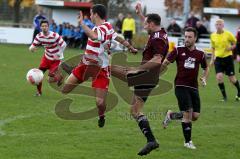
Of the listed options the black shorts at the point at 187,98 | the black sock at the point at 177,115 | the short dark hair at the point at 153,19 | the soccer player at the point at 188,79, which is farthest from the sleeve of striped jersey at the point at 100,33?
the black sock at the point at 177,115

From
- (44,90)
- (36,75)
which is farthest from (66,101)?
(44,90)

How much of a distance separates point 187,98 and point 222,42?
6521 millimetres

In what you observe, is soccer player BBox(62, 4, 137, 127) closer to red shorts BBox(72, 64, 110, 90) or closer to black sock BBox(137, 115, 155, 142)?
red shorts BBox(72, 64, 110, 90)

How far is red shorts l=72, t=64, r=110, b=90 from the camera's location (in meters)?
10.2

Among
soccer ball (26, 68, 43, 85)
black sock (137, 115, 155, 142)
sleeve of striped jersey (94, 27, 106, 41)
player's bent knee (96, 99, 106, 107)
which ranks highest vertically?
sleeve of striped jersey (94, 27, 106, 41)

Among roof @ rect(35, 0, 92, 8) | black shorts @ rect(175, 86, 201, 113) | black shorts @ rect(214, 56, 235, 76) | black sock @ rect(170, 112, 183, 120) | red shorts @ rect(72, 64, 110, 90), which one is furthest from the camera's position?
roof @ rect(35, 0, 92, 8)

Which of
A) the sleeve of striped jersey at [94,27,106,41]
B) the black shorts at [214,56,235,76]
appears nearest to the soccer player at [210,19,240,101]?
the black shorts at [214,56,235,76]

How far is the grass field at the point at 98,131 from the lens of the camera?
8.52 meters

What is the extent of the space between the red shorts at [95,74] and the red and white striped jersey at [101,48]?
0.10 m

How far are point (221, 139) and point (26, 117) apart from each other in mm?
3739

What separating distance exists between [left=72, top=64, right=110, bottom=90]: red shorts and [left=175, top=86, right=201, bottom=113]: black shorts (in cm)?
154

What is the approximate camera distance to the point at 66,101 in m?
13.7

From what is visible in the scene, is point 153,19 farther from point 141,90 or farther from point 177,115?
point 177,115

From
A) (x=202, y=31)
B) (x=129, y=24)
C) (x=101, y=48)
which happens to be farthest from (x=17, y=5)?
(x=101, y=48)
